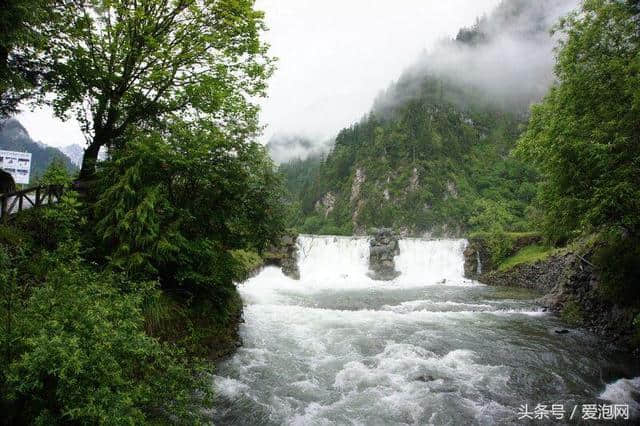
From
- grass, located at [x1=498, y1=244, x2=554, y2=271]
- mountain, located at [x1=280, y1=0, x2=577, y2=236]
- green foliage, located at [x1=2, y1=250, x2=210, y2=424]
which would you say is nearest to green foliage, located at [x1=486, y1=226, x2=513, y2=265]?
grass, located at [x1=498, y1=244, x2=554, y2=271]

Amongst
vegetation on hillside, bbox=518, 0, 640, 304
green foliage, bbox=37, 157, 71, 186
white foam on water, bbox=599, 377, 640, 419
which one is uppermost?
vegetation on hillside, bbox=518, 0, 640, 304

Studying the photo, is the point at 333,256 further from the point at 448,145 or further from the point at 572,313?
the point at 448,145

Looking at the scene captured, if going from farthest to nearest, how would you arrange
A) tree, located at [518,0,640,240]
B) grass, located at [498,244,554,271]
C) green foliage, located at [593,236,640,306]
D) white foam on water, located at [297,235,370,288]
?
white foam on water, located at [297,235,370,288]
grass, located at [498,244,554,271]
green foliage, located at [593,236,640,306]
tree, located at [518,0,640,240]

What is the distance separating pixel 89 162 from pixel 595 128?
1382cm

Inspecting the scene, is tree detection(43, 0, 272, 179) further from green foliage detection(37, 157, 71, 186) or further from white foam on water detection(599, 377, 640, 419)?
white foam on water detection(599, 377, 640, 419)

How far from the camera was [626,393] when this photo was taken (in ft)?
27.7

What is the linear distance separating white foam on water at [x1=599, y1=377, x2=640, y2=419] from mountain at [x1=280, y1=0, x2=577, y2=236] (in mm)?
66616

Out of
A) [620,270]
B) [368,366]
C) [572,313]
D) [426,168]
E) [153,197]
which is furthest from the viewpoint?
[426,168]

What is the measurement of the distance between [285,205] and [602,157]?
7998 millimetres

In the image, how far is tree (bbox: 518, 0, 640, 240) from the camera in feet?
30.3

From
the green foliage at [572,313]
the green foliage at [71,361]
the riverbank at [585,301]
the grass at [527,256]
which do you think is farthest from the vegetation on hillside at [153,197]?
the grass at [527,256]

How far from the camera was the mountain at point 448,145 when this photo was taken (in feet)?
347

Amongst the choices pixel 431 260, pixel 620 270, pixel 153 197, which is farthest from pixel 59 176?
pixel 431 260

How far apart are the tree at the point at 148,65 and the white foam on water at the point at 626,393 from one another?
10333mm
